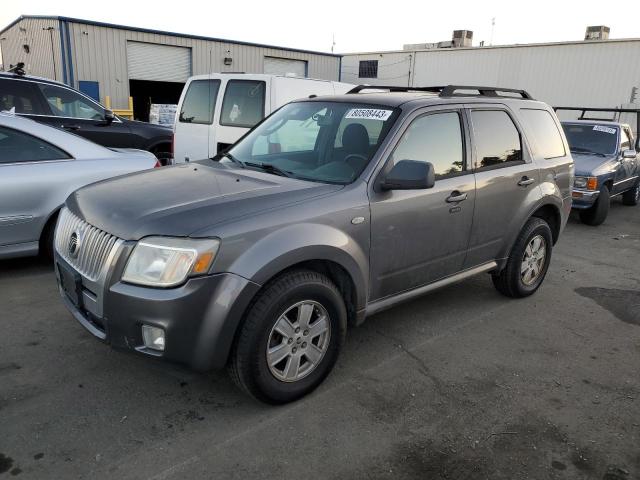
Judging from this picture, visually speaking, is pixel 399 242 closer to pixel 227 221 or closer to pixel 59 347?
pixel 227 221

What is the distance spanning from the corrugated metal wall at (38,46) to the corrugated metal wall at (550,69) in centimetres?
1883

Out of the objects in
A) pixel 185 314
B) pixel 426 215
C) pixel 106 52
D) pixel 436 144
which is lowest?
pixel 185 314

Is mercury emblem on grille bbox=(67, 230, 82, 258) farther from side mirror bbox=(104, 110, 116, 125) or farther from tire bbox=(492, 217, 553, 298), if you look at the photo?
side mirror bbox=(104, 110, 116, 125)

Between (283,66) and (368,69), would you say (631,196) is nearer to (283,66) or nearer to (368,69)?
(283,66)

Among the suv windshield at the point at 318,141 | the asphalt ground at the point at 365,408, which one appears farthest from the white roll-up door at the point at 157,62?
the suv windshield at the point at 318,141

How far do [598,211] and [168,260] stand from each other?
7.69m

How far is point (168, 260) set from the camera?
98.6 inches

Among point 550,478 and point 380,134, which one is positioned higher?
point 380,134

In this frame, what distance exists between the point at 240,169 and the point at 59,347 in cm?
175

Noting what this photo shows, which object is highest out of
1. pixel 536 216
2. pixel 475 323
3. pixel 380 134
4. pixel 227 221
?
pixel 380 134

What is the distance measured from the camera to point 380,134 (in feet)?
11.1

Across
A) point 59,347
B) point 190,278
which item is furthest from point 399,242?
point 59,347

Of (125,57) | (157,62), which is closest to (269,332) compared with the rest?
(125,57)

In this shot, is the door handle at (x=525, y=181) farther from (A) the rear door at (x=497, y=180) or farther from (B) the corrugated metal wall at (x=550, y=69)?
(B) the corrugated metal wall at (x=550, y=69)
